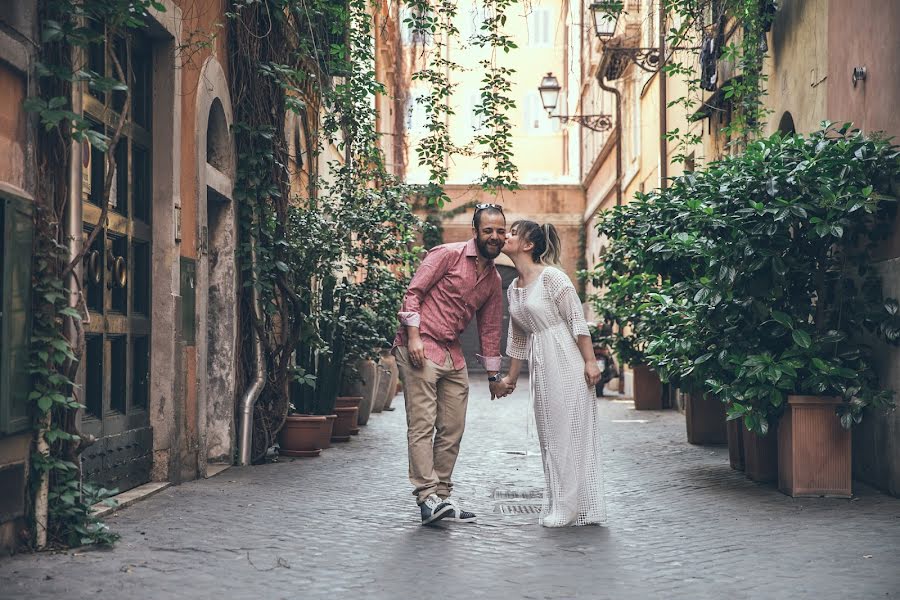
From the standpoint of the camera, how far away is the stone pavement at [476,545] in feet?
16.0

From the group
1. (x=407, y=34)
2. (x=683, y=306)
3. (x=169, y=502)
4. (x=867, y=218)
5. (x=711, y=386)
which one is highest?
(x=407, y=34)

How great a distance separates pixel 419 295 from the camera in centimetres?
684

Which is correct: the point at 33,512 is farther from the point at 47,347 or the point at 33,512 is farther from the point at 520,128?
the point at 520,128

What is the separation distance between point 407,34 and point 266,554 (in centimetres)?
2213

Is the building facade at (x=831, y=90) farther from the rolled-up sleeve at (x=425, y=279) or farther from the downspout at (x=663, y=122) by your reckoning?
the rolled-up sleeve at (x=425, y=279)

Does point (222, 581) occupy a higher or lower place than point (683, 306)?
lower

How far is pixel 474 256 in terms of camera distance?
6914mm

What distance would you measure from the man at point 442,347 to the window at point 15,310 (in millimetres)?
2145

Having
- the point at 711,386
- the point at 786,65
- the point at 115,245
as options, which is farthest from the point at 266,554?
the point at 786,65

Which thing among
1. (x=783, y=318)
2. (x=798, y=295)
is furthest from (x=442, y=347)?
(x=798, y=295)

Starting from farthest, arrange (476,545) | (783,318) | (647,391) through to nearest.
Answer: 1. (647,391)
2. (783,318)
3. (476,545)

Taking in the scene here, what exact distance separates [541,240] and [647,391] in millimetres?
10661

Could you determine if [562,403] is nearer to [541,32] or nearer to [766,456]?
[766,456]

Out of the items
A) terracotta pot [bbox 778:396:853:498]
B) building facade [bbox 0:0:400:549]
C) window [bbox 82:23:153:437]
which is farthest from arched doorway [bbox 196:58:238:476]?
terracotta pot [bbox 778:396:853:498]
